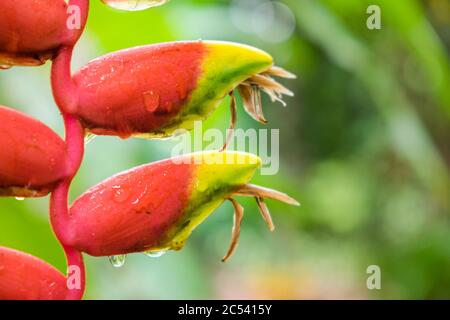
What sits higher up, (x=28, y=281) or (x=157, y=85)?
(x=157, y=85)

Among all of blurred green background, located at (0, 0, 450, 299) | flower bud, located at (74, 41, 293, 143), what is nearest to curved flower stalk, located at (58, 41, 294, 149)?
flower bud, located at (74, 41, 293, 143)

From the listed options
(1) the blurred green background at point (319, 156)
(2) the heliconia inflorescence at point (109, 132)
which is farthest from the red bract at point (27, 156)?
(1) the blurred green background at point (319, 156)

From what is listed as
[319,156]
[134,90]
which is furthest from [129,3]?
[319,156]

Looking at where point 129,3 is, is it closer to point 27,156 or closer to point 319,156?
point 27,156

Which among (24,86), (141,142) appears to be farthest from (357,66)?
(24,86)

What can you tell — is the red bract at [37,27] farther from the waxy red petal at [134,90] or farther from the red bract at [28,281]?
the red bract at [28,281]

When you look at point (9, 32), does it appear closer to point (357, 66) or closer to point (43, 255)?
point (43, 255)

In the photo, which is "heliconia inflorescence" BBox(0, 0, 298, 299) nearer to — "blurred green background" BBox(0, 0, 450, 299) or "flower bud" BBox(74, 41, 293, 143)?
"flower bud" BBox(74, 41, 293, 143)
